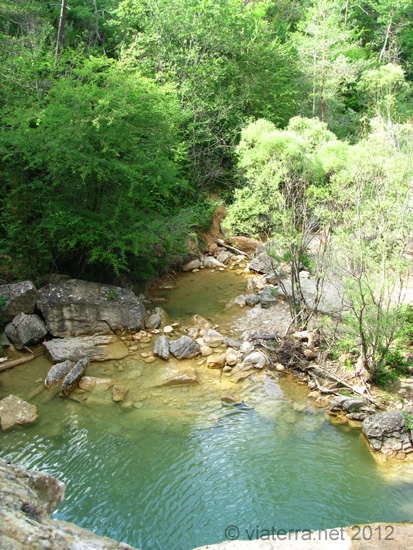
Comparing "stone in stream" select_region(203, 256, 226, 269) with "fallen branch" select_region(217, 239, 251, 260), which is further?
"fallen branch" select_region(217, 239, 251, 260)

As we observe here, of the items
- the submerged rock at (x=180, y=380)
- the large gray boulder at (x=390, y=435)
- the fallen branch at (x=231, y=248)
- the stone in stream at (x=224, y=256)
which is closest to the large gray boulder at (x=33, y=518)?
the large gray boulder at (x=390, y=435)

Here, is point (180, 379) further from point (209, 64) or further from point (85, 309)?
point (209, 64)

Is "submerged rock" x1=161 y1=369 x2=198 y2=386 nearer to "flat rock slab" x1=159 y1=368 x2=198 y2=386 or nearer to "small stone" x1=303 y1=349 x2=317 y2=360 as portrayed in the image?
"flat rock slab" x1=159 y1=368 x2=198 y2=386

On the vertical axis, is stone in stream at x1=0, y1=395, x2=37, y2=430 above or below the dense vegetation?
below

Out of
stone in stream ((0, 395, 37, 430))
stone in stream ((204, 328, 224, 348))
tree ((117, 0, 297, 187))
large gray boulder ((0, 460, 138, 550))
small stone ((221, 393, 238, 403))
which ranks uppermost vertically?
tree ((117, 0, 297, 187))

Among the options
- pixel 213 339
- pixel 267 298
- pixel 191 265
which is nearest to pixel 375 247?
pixel 213 339

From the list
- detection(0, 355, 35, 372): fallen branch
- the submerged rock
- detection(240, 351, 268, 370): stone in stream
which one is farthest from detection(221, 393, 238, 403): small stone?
detection(0, 355, 35, 372): fallen branch

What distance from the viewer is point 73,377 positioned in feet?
27.0

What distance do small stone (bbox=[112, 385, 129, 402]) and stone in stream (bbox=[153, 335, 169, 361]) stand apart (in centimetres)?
143

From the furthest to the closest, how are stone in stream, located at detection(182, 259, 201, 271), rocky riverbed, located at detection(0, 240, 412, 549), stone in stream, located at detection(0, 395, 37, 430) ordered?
stone in stream, located at detection(182, 259, 201, 271) → rocky riverbed, located at detection(0, 240, 412, 549) → stone in stream, located at detection(0, 395, 37, 430)

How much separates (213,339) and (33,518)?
7008mm

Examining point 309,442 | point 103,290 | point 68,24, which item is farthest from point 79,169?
point 68,24

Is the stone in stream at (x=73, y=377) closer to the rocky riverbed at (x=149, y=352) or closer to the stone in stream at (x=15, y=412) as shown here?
the rocky riverbed at (x=149, y=352)

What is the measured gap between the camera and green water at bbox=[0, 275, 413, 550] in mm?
5336
